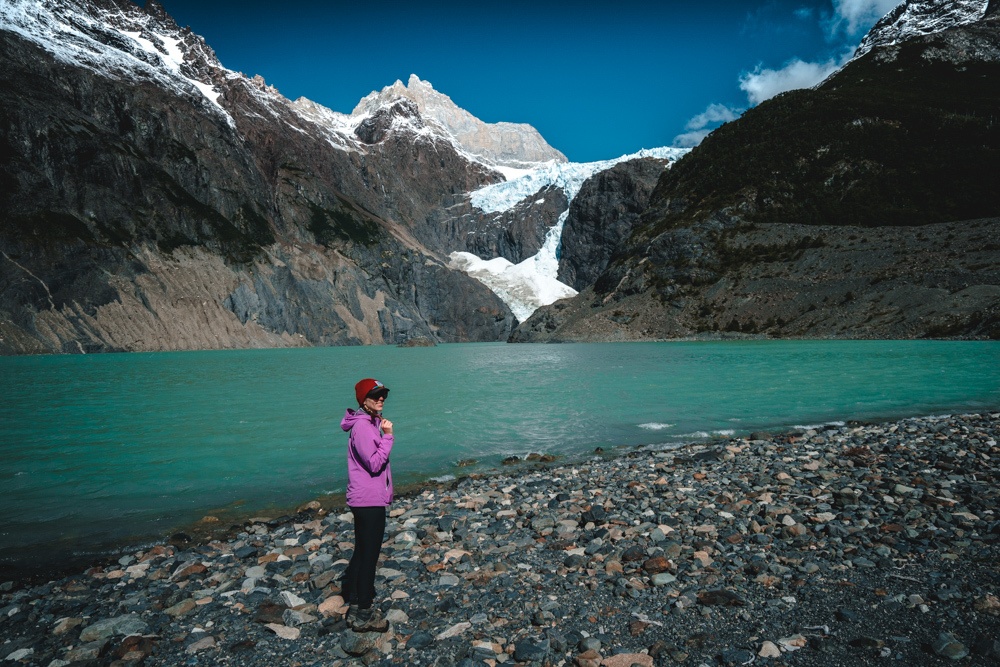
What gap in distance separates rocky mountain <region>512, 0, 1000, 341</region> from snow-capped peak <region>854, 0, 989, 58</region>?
88.7ft

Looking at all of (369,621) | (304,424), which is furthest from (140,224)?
(369,621)

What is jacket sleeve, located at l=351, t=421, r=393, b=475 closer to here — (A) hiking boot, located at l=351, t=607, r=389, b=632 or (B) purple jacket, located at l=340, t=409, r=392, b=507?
(B) purple jacket, located at l=340, t=409, r=392, b=507

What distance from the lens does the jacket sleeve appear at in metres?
5.97

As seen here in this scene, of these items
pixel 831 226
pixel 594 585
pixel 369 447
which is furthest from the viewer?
pixel 831 226

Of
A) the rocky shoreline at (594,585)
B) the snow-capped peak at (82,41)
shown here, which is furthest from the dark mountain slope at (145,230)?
the rocky shoreline at (594,585)

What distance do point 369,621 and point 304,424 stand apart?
17572 mm

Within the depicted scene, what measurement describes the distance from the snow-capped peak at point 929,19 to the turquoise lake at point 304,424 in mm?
208676

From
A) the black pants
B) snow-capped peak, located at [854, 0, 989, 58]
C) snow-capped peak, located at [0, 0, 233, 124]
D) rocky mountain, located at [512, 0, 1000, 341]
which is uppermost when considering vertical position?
snow-capped peak, located at [854, 0, 989, 58]

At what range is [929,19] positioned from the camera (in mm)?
192000

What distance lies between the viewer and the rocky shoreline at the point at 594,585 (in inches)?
206

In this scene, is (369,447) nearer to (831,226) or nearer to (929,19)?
(831,226)

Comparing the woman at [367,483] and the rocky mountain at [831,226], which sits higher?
the rocky mountain at [831,226]

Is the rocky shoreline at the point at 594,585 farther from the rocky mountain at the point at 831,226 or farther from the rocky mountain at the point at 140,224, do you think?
the rocky mountain at the point at 140,224

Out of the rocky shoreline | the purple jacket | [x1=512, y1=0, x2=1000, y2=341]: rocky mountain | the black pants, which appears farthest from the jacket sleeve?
[x1=512, y1=0, x2=1000, y2=341]: rocky mountain
